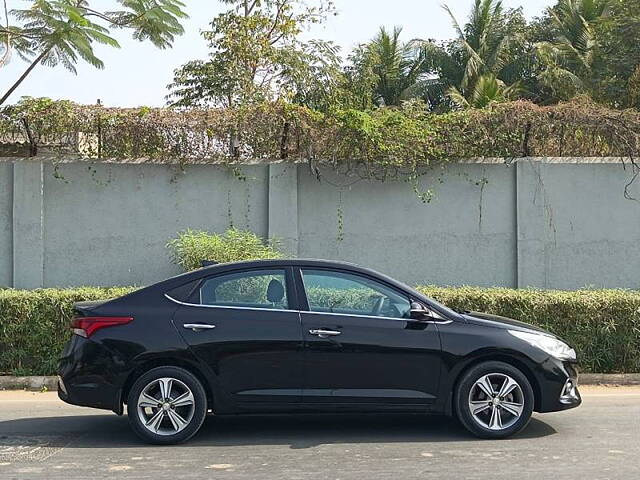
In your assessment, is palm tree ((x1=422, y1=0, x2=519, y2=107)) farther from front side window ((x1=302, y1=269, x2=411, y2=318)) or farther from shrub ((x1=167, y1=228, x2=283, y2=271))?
front side window ((x1=302, y1=269, x2=411, y2=318))

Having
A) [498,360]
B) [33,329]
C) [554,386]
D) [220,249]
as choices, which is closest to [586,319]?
[554,386]

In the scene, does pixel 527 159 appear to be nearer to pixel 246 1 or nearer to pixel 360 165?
pixel 360 165

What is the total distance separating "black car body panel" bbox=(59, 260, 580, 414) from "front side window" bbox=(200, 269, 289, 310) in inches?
2.9

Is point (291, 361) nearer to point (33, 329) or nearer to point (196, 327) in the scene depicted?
point (196, 327)

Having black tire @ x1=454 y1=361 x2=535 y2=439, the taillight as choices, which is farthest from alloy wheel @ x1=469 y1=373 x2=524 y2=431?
the taillight

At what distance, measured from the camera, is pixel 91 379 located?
7.16 meters

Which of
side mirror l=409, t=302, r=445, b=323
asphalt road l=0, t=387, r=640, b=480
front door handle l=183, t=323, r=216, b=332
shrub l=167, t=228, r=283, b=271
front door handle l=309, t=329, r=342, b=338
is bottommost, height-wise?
asphalt road l=0, t=387, r=640, b=480

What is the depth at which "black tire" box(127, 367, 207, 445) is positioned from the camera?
712cm

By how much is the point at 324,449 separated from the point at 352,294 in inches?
51.0

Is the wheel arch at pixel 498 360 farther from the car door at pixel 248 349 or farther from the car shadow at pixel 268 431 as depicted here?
the car door at pixel 248 349

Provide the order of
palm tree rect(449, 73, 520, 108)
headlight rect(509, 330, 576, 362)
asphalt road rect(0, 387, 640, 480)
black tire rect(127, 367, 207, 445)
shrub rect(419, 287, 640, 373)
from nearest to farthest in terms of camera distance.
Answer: asphalt road rect(0, 387, 640, 480)
black tire rect(127, 367, 207, 445)
headlight rect(509, 330, 576, 362)
shrub rect(419, 287, 640, 373)
palm tree rect(449, 73, 520, 108)

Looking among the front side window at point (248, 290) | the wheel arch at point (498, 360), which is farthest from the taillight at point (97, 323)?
the wheel arch at point (498, 360)

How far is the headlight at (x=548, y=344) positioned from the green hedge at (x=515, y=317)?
280 cm

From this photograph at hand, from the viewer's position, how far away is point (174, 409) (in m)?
7.16
